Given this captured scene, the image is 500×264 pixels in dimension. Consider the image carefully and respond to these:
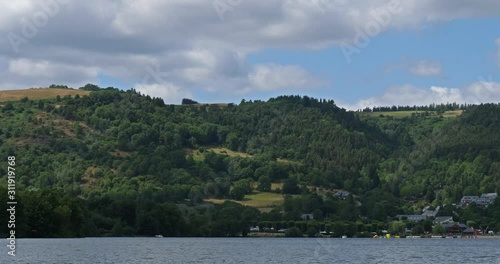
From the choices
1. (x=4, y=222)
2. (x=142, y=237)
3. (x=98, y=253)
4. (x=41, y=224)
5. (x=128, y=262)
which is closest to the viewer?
(x=128, y=262)

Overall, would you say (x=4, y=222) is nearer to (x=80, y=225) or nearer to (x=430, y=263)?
(x=80, y=225)

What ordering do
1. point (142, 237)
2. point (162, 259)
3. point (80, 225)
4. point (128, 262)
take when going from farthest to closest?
1. point (142, 237)
2. point (80, 225)
3. point (162, 259)
4. point (128, 262)

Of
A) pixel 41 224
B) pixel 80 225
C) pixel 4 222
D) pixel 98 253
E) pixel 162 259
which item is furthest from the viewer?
pixel 80 225

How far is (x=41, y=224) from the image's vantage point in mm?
155625

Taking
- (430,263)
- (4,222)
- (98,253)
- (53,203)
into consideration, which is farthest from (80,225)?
(430,263)

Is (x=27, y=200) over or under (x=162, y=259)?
over

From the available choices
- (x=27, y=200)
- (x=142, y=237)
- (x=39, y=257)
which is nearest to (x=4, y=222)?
(x=27, y=200)

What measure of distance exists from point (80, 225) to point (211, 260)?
66664 millimetres

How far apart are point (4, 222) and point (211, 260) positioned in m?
48.3

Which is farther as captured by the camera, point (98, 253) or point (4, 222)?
point (4, 222)

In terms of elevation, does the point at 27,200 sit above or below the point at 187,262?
above

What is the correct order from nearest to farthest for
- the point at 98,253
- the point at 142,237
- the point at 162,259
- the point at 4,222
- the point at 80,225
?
the point at 162,259 → the point at 98,253 → the point at 4,222 → the point at 80,225 → the point at 142,237

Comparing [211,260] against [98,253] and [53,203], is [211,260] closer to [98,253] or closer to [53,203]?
[98,253]

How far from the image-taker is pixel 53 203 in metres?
157
